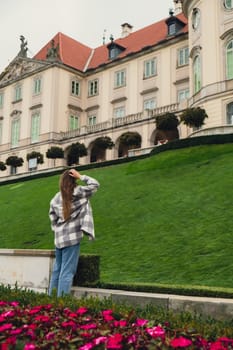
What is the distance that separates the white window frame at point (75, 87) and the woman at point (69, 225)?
4154 centimetres

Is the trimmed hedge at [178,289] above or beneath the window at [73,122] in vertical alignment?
beneath

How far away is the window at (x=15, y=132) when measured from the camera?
156ft

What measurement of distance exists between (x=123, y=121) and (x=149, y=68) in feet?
23.4

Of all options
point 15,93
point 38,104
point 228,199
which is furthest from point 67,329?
point 15,93

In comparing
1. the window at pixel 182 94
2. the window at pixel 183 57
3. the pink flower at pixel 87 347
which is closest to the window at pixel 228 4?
the window at pixel 183 57

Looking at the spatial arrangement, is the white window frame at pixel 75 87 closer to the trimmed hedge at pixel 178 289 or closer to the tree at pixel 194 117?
the tree at pixel 194 117

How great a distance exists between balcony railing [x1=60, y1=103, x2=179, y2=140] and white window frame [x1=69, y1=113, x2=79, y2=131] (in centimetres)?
209

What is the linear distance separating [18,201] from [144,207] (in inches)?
343

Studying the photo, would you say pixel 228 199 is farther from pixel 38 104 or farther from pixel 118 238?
pixel 38 104

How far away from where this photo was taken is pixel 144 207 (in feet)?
44.1

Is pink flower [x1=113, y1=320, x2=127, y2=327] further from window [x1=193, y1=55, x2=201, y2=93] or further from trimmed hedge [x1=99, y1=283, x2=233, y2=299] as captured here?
window [x1=193, y1=55, x2=201, y2=93]

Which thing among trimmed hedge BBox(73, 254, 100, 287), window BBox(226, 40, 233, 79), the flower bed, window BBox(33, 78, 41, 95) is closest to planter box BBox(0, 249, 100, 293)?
trimmed hedge BBox(73, 254, 100, 287)

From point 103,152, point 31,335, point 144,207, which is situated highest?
point 103,152

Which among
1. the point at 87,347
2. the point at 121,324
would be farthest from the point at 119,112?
the point at 87,347
